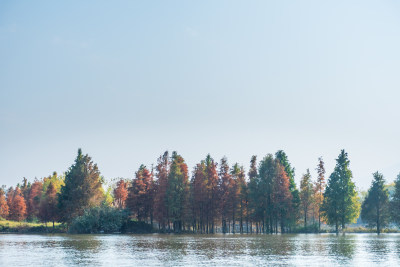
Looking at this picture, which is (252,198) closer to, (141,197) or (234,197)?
(234,197)

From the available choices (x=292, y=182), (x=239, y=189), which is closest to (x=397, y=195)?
(x=292, y=182)

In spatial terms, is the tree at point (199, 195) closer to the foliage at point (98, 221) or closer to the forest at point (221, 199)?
the forest at point (221, 199)

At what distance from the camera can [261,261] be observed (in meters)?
34.5

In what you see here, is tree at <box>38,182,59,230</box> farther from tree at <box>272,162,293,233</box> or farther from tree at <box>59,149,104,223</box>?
tree at <box>272,162,293,233</box>

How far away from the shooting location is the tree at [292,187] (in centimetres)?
10775

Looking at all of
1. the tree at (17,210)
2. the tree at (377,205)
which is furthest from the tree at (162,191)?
the tree at (17,210)

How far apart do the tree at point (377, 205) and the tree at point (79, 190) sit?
70.5 meters

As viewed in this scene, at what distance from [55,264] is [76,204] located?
3450 inches

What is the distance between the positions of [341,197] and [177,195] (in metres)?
39.7

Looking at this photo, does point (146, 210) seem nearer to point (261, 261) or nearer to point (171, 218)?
point (171, 218)

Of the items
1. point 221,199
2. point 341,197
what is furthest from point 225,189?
point 341,197

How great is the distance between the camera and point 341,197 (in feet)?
344

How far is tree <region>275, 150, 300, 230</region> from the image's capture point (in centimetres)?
10775

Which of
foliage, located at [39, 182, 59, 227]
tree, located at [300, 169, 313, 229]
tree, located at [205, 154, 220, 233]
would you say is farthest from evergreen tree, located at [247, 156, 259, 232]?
foliage, located at [39, 182, 59, 227]
